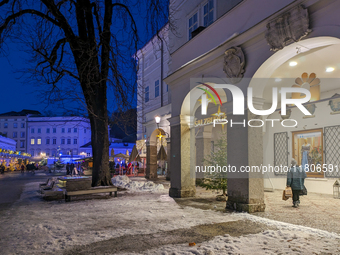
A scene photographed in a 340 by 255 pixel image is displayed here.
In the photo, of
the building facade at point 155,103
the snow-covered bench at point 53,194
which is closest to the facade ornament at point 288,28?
the snow-covered bench at point 53,194

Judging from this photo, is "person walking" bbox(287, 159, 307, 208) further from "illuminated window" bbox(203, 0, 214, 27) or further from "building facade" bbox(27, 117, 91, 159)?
"building facade" bbox(27, 117, 91, 159)

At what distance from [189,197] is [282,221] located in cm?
478

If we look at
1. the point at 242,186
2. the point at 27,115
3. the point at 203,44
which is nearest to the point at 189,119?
the point at 203,44

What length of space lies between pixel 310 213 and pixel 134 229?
17.3ft

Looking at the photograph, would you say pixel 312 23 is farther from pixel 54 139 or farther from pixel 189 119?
pixel 54 139

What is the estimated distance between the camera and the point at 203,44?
35.8 feet

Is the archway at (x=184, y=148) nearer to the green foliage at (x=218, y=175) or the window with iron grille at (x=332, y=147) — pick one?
the green foliage at (x=218, y=175)

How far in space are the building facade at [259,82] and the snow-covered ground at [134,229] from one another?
6.07ft

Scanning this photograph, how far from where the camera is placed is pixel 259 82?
8352mm

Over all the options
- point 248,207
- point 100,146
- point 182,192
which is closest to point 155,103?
point 100,146

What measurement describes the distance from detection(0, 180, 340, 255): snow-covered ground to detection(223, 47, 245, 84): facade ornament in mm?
4057

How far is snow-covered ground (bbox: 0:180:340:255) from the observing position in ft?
17.1

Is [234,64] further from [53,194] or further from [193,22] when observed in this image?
[53,194]

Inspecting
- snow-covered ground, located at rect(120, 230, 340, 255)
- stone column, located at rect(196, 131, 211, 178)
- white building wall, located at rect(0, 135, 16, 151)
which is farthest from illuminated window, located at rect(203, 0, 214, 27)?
white building wall, located at rect(0, 135, 16, 151)
